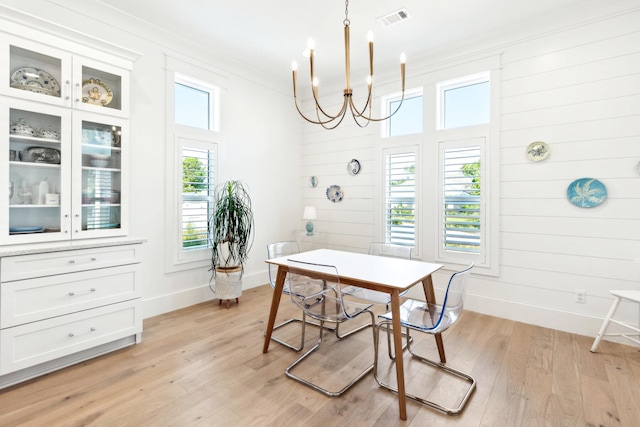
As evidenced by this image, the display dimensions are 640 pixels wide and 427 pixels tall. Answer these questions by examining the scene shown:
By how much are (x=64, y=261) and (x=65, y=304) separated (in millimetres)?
328

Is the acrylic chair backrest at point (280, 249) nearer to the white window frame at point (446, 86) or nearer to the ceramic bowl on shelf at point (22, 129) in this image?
the ceramic bowl on shelf at point (22, 129)

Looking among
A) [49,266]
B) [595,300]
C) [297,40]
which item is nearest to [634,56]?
[595,300]

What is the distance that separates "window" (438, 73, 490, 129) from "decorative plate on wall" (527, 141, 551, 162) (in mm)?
563

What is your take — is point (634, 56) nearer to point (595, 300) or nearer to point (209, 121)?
point (595, 300)

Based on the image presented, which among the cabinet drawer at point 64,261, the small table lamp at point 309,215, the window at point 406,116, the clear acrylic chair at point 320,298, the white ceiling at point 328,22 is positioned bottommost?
the clear acrylic chair at point 320,298

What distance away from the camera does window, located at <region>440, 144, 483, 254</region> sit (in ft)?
11.7

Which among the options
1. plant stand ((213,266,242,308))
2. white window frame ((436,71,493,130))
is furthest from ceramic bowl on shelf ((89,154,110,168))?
white window frame ((436,71,493,130))

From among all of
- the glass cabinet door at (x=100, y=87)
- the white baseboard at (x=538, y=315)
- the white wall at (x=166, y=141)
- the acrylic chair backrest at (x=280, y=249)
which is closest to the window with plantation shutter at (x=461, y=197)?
the white baseboard at (x=538, y=315)

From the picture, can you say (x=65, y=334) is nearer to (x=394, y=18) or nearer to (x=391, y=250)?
(x=391, y=250)

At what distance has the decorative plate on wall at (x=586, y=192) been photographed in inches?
113

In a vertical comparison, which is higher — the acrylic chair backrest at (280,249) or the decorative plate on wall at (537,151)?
the decorative plate on wall at (537,151)

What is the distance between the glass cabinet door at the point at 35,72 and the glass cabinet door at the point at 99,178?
25 cm

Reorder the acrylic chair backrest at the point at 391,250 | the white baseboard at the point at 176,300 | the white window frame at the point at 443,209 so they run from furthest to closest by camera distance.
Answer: the white window frame at the point at 443,209 → the white baseboard at the point at 176,300 → the acrylic chair backrest at the point at 391,250

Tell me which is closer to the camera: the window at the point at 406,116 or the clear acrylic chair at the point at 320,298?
the clear acrylic chair at the point at 320,298
